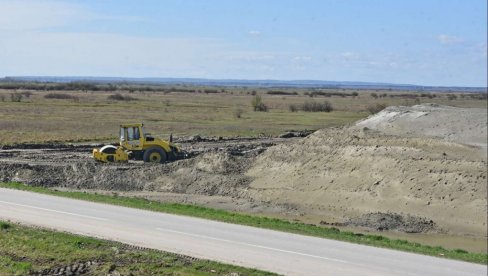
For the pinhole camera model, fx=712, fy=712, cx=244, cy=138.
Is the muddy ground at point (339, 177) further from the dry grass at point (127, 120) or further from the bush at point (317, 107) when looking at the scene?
the bush at point (317, 107)

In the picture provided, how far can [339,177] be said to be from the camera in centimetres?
3181

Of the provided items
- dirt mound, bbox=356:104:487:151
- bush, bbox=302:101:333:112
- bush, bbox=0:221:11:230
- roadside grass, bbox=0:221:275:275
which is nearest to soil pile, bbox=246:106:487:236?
dirt mound, bbox=356:104:487:151

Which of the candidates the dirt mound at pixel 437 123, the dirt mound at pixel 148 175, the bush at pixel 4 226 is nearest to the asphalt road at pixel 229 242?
the bush at pixel 4 226

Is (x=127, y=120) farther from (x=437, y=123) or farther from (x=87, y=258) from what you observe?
(x=87, y=258)

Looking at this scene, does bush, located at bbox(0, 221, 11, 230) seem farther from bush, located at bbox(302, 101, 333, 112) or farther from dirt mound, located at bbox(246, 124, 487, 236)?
bush, located at bbox(302, 101, 333, 112)

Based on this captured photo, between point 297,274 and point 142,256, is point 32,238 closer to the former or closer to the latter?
point 142,256

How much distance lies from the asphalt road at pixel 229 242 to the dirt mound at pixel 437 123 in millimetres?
3374

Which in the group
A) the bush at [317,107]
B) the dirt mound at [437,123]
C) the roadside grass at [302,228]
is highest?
the dirt mound at [437,123]

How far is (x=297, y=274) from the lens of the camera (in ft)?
53.1

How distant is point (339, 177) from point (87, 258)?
16112mm

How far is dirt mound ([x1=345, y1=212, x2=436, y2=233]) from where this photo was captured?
2581 cm

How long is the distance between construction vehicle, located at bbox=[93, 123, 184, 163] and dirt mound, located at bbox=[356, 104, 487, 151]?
1136 cm

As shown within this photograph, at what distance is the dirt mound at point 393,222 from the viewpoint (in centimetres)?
2581

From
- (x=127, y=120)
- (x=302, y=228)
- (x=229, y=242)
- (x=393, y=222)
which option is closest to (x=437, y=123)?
(x=302, y=228)
